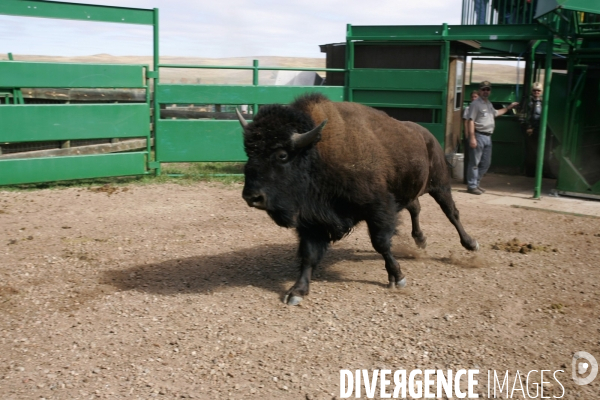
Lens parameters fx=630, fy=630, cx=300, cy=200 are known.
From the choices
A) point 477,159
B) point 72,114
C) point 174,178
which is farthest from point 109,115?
point 477,159

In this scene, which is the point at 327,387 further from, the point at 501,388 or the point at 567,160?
the point at 567,160

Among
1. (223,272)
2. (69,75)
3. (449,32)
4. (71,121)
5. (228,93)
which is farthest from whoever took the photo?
(228,93)

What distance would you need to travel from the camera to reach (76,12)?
33.5 ft

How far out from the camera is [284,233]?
759 centimetres

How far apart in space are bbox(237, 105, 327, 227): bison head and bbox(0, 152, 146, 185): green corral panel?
598 centimetres

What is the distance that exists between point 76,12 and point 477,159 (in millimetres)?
6976

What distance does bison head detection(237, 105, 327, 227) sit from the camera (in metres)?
4.97

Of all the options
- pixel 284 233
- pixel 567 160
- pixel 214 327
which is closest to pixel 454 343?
pixel 214 327

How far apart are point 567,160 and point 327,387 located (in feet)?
25.1

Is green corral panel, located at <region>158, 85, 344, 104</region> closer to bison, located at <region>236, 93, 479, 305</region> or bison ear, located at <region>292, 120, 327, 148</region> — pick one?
bison, located at <region>236, 93, 479, 305</region>

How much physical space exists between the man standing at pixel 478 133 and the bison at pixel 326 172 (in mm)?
4673

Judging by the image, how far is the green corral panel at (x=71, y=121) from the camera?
9.58 meters

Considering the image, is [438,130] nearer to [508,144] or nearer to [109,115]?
[508,144]

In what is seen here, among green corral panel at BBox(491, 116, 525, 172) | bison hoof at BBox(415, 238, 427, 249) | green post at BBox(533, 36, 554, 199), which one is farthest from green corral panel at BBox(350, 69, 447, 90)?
bison hoof at BBox(415, 238, 427, 249)
